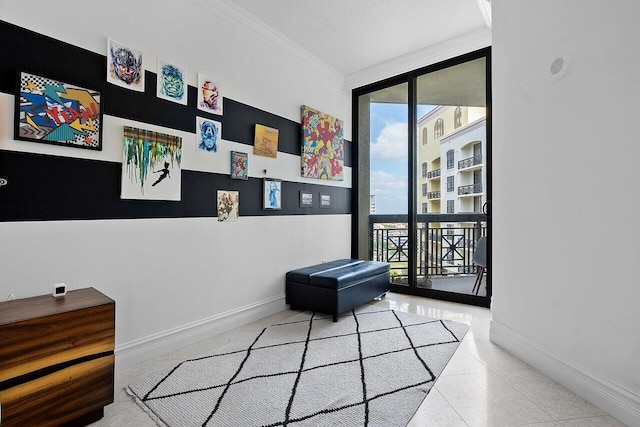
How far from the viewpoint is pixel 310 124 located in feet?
11.6

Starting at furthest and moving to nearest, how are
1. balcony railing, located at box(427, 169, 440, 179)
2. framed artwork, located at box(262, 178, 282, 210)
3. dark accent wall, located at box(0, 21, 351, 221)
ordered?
balcony railing, located at box(427, 169, 440, 179)
framed artwork, located at box(262, 178, 282, 210)
dark accent wall, located at box(0, 21, 351, 221)

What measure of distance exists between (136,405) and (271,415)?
70 centimetres

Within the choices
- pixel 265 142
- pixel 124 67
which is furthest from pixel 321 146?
pixel 124 67

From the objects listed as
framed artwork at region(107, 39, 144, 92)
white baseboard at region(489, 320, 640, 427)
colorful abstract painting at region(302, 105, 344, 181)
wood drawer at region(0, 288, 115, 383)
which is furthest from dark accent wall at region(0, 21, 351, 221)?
white baseboard at region(489, 320, 640, 427)

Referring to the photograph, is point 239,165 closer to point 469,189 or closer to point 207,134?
point 207,134

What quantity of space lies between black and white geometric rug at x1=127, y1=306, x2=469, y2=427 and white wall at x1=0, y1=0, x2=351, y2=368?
40 cm

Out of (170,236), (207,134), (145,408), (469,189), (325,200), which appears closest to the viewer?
(145,408)

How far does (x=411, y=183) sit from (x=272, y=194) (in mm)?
1691

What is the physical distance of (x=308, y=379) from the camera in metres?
1.85

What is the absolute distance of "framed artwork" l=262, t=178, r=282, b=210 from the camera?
2.99m

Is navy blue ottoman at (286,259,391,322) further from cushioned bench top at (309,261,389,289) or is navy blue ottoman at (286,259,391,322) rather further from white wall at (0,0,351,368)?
white wall at (0,0,351,368)

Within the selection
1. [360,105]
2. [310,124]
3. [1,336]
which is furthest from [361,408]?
[360,105]

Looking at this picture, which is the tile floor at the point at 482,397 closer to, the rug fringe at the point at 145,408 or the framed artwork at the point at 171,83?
the rug fringe at the point at 145,408

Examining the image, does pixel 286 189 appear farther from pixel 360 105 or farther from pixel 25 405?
pixel 25 405
